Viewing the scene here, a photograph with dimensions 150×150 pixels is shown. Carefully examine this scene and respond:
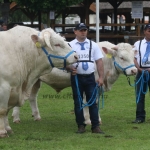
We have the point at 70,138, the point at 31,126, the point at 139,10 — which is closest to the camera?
the point at 70,138

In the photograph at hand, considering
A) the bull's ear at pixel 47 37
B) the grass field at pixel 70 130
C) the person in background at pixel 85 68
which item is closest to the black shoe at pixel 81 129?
the person in background at pixel 85 68

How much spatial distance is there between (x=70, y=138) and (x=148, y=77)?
2.52 m

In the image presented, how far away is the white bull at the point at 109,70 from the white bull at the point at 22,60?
1670mm

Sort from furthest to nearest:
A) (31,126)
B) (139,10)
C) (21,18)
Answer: (21,18) < (139,10) < (31,126)

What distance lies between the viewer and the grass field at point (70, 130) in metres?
8.55

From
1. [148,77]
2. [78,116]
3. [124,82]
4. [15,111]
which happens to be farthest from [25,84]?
[124,82]

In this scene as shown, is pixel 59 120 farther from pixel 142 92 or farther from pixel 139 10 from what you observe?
pixel 139 10

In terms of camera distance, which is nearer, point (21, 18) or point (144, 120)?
point (144, 120)

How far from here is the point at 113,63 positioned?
1118cm

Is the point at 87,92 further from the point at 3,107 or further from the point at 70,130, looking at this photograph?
the point at 3,107

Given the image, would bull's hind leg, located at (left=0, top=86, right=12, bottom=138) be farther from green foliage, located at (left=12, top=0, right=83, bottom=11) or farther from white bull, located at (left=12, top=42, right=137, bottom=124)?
green foliage, located at (left=12, top=0, right=83, bottom=11)

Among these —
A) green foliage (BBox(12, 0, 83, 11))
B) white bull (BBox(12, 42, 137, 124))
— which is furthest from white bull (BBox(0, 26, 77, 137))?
green foliage (BBox(12, 0, 83, 11))

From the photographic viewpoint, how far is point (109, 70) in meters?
11.2

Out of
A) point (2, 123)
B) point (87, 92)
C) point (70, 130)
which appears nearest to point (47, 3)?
point (70, 130)
